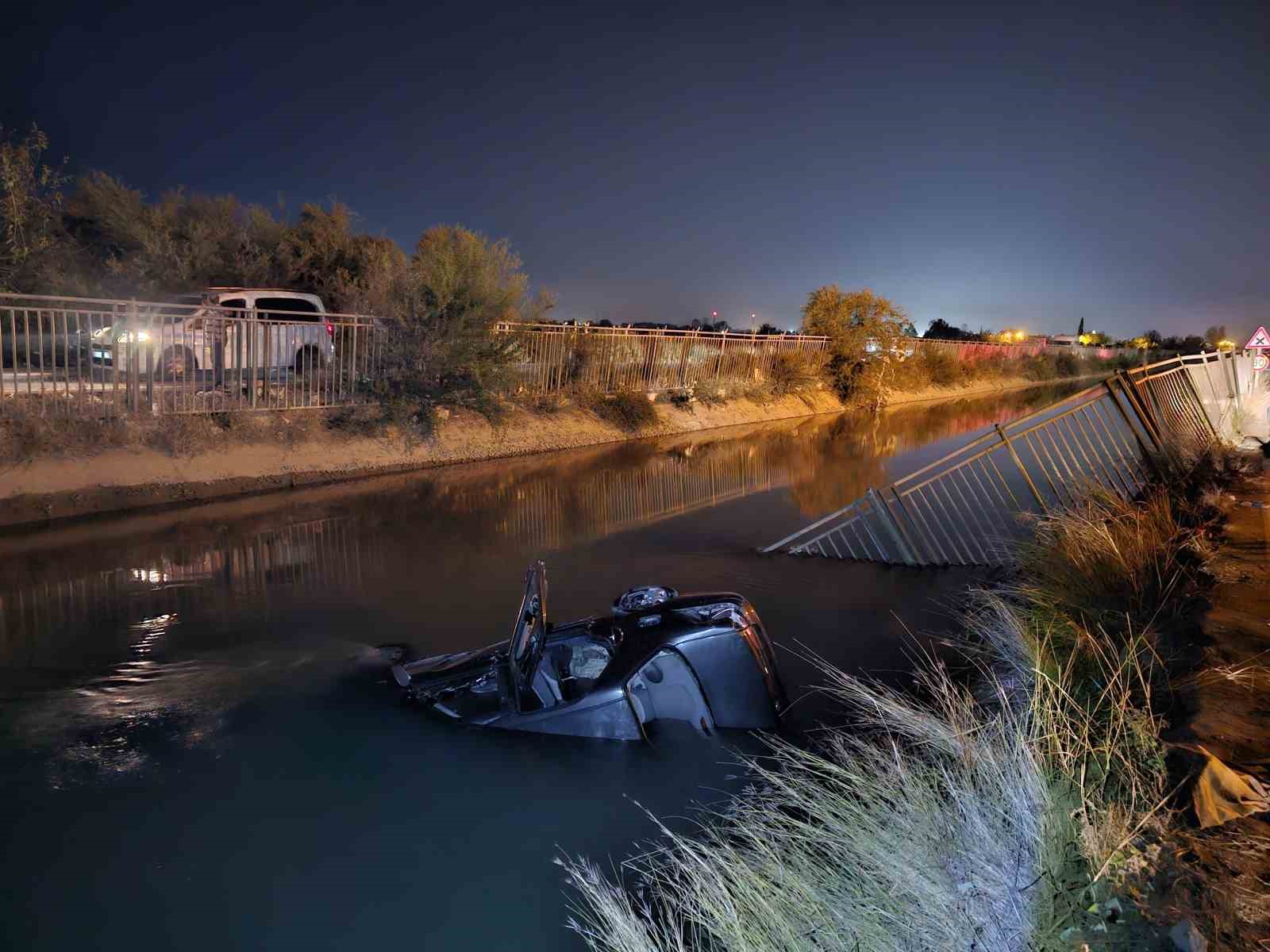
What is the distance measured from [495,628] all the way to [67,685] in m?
3.72

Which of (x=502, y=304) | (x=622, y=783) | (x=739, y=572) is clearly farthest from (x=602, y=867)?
(x=502, y=304)

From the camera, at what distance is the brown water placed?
14.1 feet

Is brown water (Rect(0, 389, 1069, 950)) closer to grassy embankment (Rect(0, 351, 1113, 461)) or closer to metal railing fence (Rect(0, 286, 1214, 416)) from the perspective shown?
grassy embankment (Rect(0, 351, 1113, 461))

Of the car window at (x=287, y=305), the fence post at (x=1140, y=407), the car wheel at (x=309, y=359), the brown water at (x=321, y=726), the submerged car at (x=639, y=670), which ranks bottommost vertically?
the brown water at (x=321, y=726)

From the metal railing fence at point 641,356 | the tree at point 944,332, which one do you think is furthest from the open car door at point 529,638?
the tree at point 944,332

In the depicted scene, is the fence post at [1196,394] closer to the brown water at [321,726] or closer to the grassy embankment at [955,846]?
the brown water at [321,726]

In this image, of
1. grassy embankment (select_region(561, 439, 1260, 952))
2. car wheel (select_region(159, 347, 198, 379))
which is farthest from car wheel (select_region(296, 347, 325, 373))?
grassy embankment (select_region(561, 439, 1260, 952))

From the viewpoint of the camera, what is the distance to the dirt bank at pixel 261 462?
1295cm

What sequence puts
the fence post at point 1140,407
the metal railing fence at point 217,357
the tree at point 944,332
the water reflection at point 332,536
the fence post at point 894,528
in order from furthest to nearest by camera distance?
the tree at point 944,332
the metal railing fence at point 217,357
the fence post at point 1140,407
the fence post at point 894,528
the water reflection at point 332,536

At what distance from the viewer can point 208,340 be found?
16562 millimetres

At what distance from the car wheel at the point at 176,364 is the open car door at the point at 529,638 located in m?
12.0

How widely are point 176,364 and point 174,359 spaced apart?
652mm

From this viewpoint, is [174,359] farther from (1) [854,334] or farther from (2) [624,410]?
(1) [854,334]

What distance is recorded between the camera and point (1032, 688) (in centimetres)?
511
